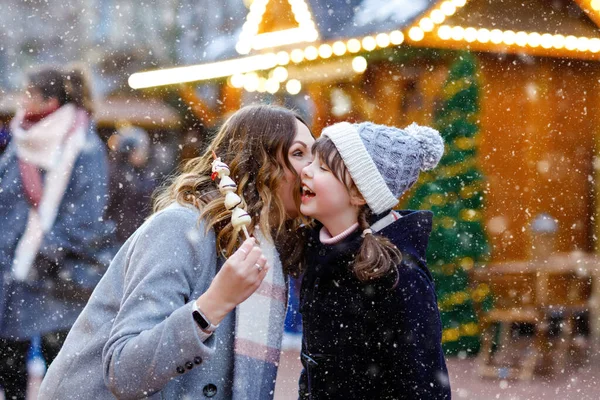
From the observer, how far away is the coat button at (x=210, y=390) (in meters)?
2.46

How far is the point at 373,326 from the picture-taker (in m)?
2.67

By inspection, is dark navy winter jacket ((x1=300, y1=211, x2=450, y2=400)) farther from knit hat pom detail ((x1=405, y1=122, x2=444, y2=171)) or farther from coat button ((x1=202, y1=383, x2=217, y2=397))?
coat button ((x1=202, y1=383, x2=217, y2=397))

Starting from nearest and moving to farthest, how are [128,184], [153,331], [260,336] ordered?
[153,331], [260,336], [128,184]

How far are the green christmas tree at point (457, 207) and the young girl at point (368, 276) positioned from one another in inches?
249

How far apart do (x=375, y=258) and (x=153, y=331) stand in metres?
0.76

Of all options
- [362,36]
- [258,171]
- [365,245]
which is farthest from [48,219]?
[362,36]

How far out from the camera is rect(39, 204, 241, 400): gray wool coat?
224cm

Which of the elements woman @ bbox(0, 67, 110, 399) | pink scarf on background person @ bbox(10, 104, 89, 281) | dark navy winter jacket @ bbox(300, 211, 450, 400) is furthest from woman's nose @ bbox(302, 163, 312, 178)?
pink scarf on background person @ bbox(10, 104, 89, 281)

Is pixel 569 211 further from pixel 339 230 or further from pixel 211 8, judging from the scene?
pixel 339 230

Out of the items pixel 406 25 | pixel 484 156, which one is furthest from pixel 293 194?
pixel 484 156

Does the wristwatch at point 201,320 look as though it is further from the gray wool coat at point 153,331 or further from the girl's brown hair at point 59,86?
the girl's brown hair at point 59,86

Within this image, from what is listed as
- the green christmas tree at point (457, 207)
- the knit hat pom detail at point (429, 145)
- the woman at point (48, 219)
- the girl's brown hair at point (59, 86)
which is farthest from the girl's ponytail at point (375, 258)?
the green christmas tree at point (457, 207)

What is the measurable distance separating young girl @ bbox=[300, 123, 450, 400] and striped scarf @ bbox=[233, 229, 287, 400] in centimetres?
17

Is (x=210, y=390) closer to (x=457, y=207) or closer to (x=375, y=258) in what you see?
(x=375, y=258)
